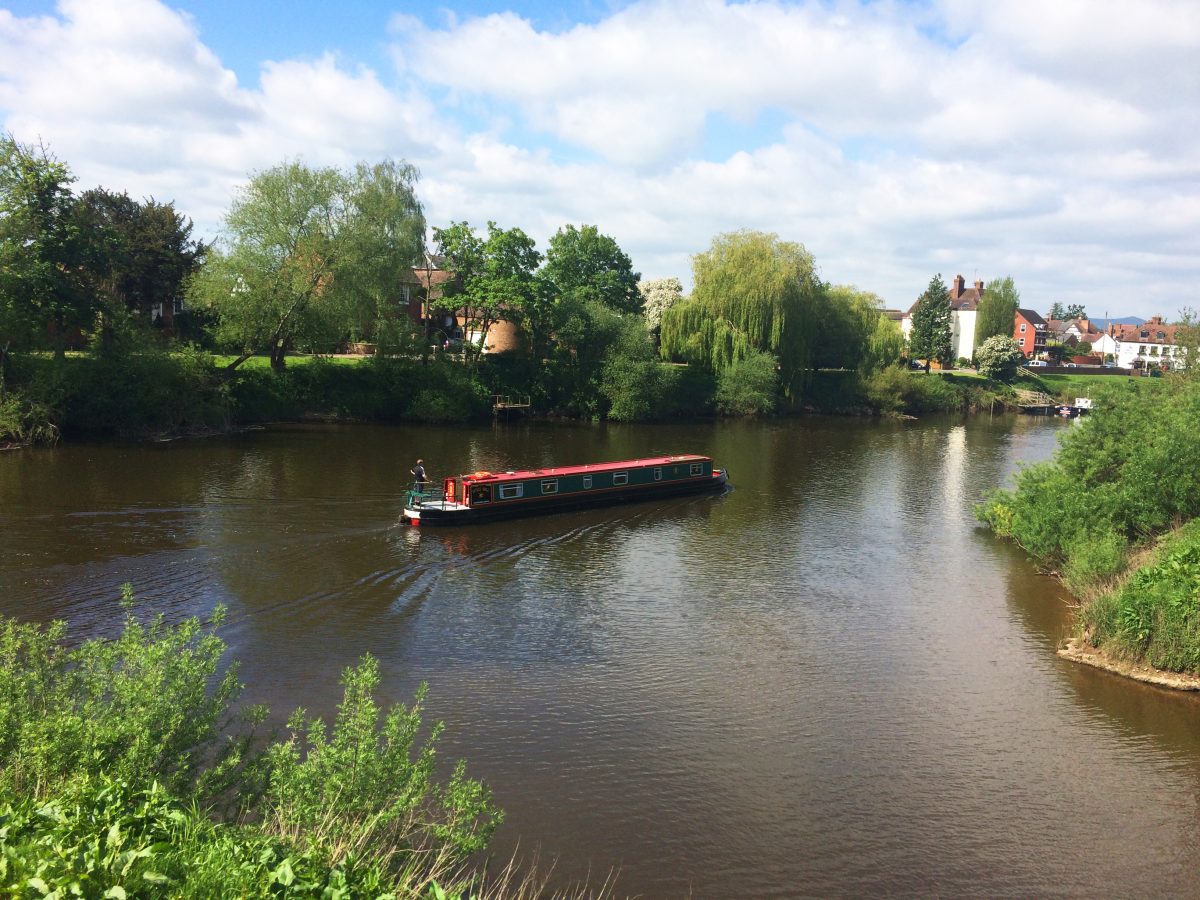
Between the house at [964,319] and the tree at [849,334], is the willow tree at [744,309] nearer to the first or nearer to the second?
the tree at [849,334]

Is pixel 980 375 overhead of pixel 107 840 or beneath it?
overhead

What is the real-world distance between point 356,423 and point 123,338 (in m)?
12.9

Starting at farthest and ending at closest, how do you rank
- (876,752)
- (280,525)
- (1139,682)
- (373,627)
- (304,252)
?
(304,252), (280,525), (373,627), (1139,682), (876,752)

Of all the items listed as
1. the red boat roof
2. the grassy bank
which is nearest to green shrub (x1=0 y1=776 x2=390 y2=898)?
the grassy bank

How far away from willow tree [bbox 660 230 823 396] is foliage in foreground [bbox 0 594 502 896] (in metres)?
51.8

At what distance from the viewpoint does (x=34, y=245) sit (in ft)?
121

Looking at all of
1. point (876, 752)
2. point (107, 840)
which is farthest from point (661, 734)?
point (107, 840)

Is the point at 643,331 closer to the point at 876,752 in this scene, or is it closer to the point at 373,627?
the point at 373,627

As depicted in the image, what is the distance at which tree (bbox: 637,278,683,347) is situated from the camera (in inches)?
2840

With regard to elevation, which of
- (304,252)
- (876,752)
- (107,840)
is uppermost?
(304,252)

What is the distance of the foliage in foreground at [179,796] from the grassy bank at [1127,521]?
1461 centimetres

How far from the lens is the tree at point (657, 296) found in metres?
72.1

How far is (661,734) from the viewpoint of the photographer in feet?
48.7

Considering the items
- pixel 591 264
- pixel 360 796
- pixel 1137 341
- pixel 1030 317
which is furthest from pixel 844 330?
pixel 1137 341
